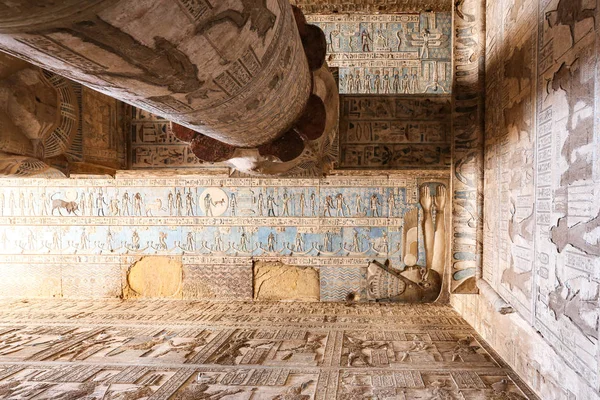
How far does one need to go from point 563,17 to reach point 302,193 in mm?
4137

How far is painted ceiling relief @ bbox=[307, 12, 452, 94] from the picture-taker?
6.77m

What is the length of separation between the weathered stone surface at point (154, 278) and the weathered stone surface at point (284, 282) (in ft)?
4.01

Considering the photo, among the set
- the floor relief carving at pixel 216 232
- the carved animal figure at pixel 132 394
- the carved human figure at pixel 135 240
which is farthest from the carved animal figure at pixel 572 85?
the carved human figure at pixel 135 240

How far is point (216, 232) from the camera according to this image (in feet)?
20.4

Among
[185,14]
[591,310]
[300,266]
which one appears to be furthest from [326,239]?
[185,14]

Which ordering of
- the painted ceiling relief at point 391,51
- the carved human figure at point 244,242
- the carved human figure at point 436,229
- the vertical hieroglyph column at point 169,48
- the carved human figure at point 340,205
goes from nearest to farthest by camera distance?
1. the vertical hieroglyph column at point 169,48
2. the carved human figure at point 436,229
3. the carved human figure at point 340,205
4. the carved human figure at point 244,242
5. the painted ceiling relief at point 391,51

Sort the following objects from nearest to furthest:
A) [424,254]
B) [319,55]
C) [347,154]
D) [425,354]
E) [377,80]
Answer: [319,55]
[425,354]
[347,154]
[424,254]
[377,80]

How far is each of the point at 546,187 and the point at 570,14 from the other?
1.01 m

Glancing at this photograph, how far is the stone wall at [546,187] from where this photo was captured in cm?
213

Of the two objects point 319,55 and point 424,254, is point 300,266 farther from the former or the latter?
point 319,55

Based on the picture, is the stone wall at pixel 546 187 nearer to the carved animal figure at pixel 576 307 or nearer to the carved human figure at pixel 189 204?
the carved animal figure at pixel 576 307

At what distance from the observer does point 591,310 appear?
2.09 m

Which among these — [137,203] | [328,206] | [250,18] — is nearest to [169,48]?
[250,18]

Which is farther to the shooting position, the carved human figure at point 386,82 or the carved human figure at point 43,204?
the carved human figure at point 386,82
